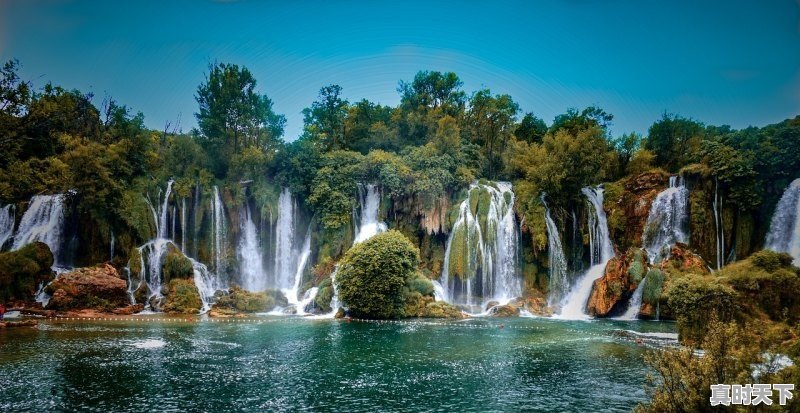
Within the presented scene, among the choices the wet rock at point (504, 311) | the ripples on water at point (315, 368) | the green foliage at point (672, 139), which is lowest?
the wet rock at point (504, 311)

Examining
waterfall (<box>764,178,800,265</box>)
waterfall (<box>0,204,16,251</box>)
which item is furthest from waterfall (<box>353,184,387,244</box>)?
waterfall (<box>764,178,800,265</box>)

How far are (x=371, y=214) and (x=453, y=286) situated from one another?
34.3 ft

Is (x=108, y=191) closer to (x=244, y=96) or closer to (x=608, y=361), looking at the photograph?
(x=244, y=96)

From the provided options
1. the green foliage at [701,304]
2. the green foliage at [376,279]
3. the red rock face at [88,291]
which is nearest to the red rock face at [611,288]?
the green foliage at [701,304]

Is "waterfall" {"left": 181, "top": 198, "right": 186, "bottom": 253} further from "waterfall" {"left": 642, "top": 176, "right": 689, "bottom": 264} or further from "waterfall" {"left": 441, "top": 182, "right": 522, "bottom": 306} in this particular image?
"waterfall" {"left": 642, "top": 176, "right": 689, "bottom": 264}

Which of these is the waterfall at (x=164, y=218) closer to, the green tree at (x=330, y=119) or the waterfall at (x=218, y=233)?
the waterfall at (x=218, y=233)

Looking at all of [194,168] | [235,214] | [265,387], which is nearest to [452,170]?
[235,214]

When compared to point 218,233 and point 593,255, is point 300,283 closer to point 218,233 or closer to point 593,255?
point 218,233

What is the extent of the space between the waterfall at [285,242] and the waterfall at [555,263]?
883 inches

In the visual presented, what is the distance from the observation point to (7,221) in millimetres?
40719

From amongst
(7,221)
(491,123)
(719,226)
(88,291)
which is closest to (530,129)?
(491,123)

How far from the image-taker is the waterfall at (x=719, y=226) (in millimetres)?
39531

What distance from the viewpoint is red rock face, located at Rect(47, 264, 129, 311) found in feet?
117

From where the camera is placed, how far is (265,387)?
1680cm
